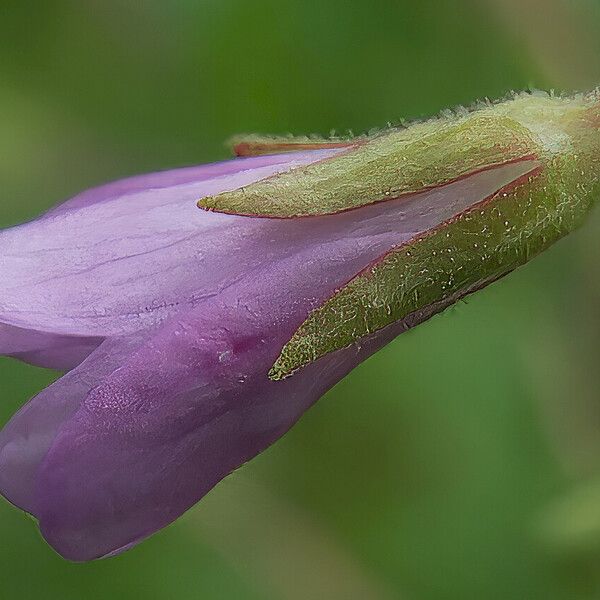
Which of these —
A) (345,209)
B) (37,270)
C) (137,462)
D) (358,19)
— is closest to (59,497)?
(137,462)

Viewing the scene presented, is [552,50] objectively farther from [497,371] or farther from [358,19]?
[497,371]

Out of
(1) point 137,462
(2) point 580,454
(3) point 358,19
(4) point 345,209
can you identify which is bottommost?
(2) point 580,454

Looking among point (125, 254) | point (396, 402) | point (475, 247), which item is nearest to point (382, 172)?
point (475, 247)

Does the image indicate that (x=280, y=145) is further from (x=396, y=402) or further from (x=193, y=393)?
(x=396, y=402)

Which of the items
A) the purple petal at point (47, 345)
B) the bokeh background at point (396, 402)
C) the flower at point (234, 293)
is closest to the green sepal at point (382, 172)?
the flower at point (234, 293)

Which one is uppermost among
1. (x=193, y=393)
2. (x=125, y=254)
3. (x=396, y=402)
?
(x=125, y=254)

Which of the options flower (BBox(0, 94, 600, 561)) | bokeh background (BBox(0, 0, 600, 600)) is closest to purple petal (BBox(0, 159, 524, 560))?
flower (BBox(0, 94, 600, 561))
